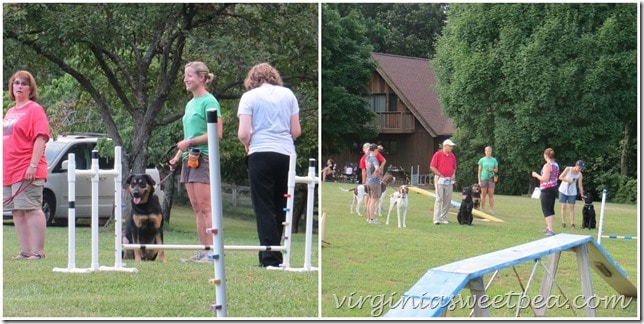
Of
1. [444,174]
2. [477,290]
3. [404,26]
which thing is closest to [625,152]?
[444,174]

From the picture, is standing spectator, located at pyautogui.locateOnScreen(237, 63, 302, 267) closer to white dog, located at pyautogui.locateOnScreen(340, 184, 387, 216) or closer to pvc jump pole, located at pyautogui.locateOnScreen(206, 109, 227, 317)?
white dog, located at pyautogui.locateOnScreen(340, 184, 387, 216)

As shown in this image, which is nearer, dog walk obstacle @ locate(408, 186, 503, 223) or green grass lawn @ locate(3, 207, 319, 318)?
green grass lawn @ locate(3, 207, 319, 318)

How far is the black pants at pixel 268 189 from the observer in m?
5.11

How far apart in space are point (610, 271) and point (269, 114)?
79.8 inches

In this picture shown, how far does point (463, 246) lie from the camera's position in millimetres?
6262

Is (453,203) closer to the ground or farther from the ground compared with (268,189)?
closer to the ground

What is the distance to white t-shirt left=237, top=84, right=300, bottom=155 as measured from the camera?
5.01 m

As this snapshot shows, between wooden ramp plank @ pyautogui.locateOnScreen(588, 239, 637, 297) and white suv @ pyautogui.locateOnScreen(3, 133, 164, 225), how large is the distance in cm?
423

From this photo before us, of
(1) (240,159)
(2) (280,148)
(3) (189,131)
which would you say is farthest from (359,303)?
(1) (240,159)

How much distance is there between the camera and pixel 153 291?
471cm

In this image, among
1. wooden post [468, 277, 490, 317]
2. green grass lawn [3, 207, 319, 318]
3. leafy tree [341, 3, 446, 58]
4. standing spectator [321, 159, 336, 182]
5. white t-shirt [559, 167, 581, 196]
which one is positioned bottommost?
green grass lawn [3, 207, 319, 318]

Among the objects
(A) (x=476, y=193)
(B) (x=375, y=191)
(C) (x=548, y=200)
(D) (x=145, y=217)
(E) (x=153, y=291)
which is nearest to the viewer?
(E) (x=153, y=291)

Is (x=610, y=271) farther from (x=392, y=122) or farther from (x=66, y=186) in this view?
(x=66, y=186)

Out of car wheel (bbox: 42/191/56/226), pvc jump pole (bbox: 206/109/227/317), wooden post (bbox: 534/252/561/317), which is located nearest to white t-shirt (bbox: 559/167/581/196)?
wooden post (bbox: 534/252/561/317)
